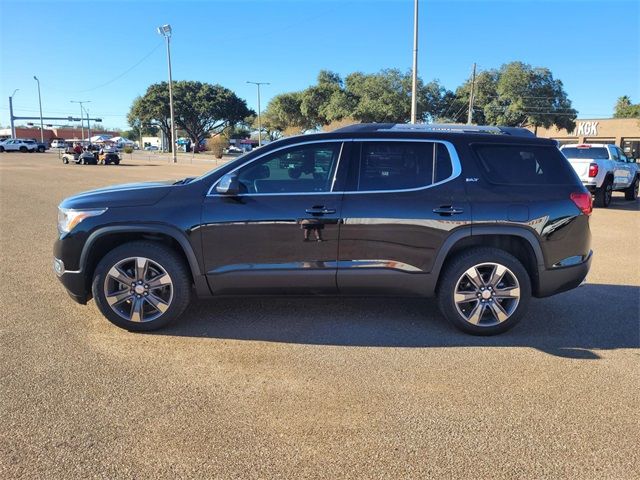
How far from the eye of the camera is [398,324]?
190 inches

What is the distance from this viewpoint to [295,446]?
2896mm

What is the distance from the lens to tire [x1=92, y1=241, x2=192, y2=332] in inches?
173

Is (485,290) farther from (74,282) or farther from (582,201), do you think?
(74,282)

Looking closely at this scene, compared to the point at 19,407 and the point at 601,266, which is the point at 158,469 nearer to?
the point at 19,407

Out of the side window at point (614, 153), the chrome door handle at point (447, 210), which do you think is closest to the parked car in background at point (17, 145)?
the side window at point (614, 153)

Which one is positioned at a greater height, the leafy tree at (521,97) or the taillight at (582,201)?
the leafy tree at (521,97)

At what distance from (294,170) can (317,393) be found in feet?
6.53

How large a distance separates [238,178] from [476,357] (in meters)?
2.52

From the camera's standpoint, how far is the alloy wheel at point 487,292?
446 centimetres

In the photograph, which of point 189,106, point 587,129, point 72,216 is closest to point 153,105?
point 189,106

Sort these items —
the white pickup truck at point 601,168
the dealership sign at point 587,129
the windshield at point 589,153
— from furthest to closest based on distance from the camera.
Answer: the dealership sign at point 587,129 → the windshield at point 589,153 → the white pickup truck at point 601,168

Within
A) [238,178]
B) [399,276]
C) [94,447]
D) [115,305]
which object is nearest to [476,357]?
[399,276]

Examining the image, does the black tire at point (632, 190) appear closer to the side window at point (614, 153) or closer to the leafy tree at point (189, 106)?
the side window at point (614, 153)

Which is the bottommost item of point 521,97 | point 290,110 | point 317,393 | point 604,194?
point 317,393
